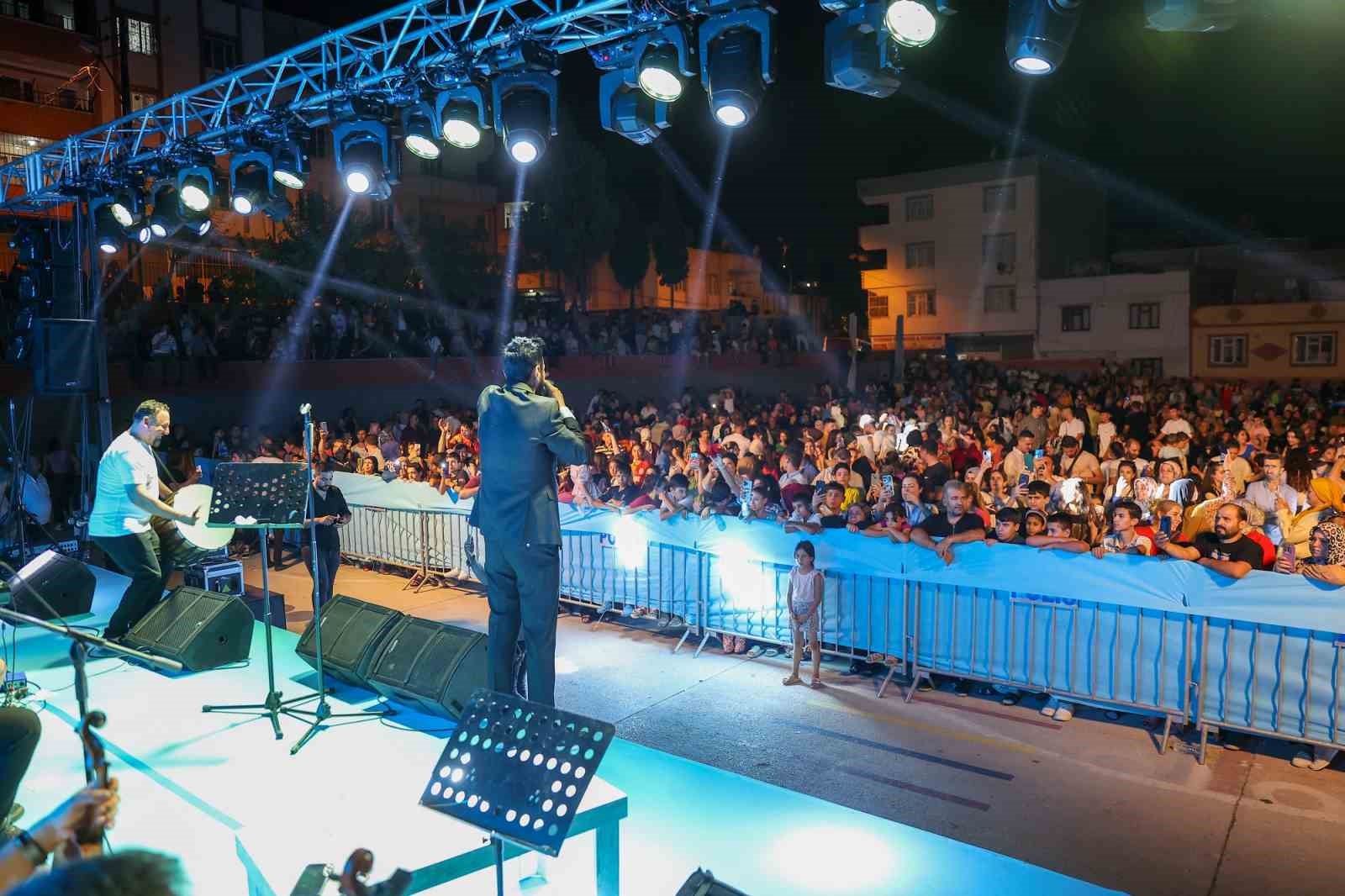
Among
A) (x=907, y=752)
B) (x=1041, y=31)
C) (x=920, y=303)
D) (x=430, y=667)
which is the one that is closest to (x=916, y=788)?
(x=907, y=752)

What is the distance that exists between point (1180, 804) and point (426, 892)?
13.6ft

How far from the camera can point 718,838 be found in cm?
415

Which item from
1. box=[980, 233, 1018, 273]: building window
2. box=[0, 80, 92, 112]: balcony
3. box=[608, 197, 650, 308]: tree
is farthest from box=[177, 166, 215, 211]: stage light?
box=[980, 233, 1018, 273]: building window

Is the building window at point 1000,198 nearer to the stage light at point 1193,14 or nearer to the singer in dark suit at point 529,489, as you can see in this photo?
the stage light at point 1193,14

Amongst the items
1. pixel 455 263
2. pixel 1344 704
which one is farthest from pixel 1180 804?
pixel 455 263

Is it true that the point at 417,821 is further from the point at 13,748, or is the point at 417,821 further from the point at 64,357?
the point at 64,357

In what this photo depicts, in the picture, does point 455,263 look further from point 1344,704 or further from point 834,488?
point 1344,704

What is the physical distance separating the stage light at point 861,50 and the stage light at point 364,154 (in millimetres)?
4056

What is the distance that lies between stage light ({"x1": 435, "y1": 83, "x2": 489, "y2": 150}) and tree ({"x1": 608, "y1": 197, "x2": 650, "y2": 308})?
35.8m

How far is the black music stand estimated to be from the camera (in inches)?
118

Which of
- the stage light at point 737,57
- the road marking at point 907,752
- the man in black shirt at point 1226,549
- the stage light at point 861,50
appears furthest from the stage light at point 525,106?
the man in black shirt at point 1226,549

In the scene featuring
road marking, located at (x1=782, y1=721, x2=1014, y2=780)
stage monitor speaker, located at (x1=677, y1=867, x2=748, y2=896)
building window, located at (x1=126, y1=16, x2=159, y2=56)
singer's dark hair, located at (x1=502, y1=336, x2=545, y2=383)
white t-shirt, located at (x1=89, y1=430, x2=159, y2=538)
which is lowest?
road marking, located at (x1=782, y1=721, x2=1014, y2=780)

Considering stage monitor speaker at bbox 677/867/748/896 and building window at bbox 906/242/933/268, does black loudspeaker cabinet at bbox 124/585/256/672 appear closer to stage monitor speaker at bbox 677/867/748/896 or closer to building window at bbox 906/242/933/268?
stage monitor speaker at bbox 677/867/748/896

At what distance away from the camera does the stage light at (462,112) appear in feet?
23.0
